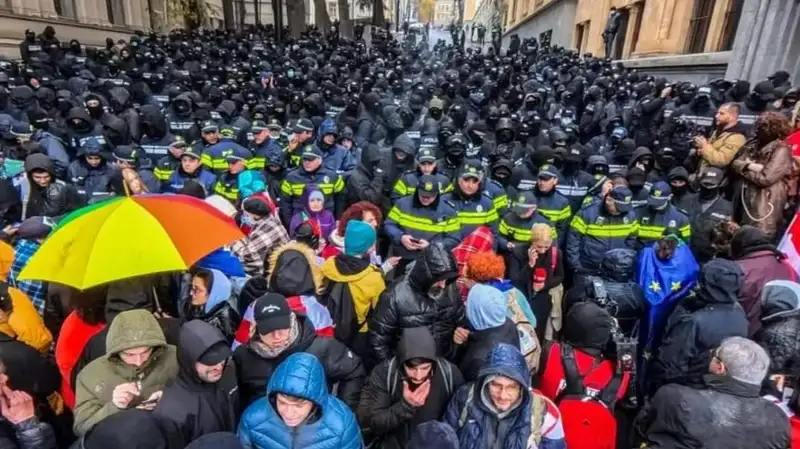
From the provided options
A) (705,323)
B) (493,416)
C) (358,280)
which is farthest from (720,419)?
(358,280)

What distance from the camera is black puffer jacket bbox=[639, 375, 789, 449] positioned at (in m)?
2.25

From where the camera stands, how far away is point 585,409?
2723 mm

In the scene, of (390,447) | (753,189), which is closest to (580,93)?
(753,189)

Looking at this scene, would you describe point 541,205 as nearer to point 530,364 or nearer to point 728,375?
point 530,364

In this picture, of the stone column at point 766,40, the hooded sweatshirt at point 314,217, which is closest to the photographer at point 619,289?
the hooded sweatshirt at point 314,217

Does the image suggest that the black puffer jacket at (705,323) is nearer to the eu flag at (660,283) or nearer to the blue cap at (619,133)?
the eu flag at (660,283)

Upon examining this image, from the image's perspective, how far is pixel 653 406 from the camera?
8.21ft

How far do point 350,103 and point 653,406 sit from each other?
23.5ft

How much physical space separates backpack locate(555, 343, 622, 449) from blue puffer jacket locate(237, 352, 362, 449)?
3.82ft

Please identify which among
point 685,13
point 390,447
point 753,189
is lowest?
point 390,447

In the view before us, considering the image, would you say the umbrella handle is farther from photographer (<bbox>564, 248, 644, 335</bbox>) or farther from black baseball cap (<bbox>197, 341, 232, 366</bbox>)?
photographer (<bbox>564, 248, 644, 335</bbox>)

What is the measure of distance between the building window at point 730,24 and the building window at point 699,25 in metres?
0.76

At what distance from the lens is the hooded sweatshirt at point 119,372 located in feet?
7.76

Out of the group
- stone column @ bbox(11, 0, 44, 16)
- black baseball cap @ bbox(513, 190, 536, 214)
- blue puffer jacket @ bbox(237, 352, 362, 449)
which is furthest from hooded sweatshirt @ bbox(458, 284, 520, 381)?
stone column @ bbox(11, 0, 44, 16)
